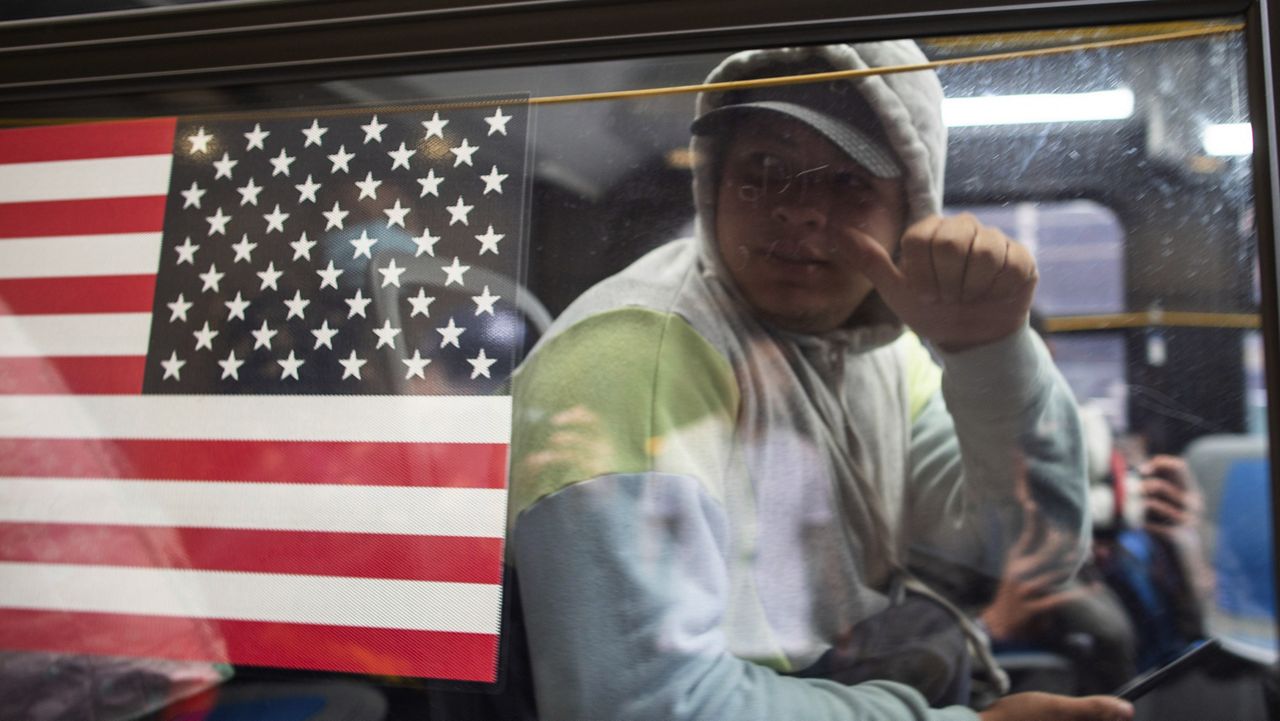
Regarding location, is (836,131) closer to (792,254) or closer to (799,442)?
(792,254)

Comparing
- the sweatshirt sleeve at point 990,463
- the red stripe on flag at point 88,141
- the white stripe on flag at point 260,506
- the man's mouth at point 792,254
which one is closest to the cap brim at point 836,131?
the man's mouth at point 792,254

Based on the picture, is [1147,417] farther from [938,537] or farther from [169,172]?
[169,172]

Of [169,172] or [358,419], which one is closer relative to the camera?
[358,419]

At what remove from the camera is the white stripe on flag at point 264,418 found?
3.78 feet

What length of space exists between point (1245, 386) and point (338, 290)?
1.11m

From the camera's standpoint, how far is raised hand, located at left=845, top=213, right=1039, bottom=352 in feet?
3.47

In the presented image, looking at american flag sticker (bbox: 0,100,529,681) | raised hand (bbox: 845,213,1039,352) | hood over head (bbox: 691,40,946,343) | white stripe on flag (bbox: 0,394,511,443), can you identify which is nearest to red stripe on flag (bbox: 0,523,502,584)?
american flag sticker (bbox: 0,100,529,681)

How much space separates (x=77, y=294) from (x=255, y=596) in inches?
21.0

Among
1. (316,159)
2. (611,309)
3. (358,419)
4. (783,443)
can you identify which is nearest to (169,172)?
(316,159)

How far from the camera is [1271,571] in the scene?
99 centimetres

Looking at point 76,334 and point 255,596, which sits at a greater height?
point 76,334

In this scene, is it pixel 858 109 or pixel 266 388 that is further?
pixel 266 388

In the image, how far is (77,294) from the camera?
52.4 inches

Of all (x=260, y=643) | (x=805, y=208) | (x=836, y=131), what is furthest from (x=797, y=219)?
(x=260, y=643)
